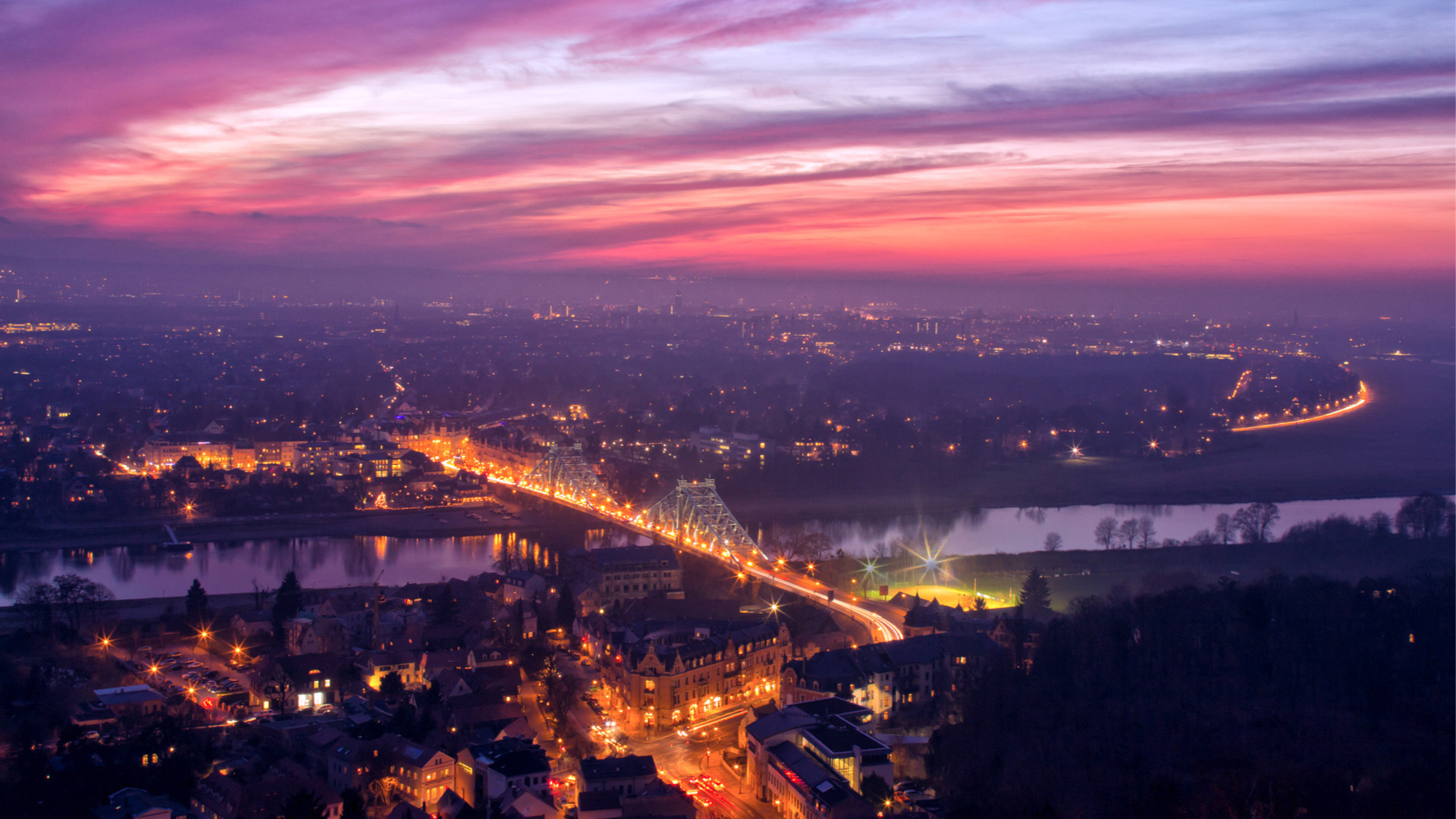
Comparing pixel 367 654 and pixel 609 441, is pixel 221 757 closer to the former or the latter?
pixel 367 654

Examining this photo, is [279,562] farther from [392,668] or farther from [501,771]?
[501,771]

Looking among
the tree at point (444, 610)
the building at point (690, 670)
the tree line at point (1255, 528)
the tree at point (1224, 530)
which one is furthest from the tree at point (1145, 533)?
the tree at point (444, 610)

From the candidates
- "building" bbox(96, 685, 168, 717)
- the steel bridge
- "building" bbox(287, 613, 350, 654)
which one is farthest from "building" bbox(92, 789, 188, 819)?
the steel bridge

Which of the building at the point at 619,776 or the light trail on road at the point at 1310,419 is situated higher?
the building at the point at 619,776

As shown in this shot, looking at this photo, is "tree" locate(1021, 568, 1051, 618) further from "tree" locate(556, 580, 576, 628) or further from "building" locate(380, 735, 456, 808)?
"building" locate(380, 735, 456, 808)

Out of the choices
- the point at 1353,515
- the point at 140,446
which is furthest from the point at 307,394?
the point at 1353,515

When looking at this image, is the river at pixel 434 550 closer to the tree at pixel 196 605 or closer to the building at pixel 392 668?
the tree at pixel 196 605

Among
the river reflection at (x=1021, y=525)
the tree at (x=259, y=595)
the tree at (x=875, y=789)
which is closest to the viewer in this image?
the tree at (x=875, y=789)
